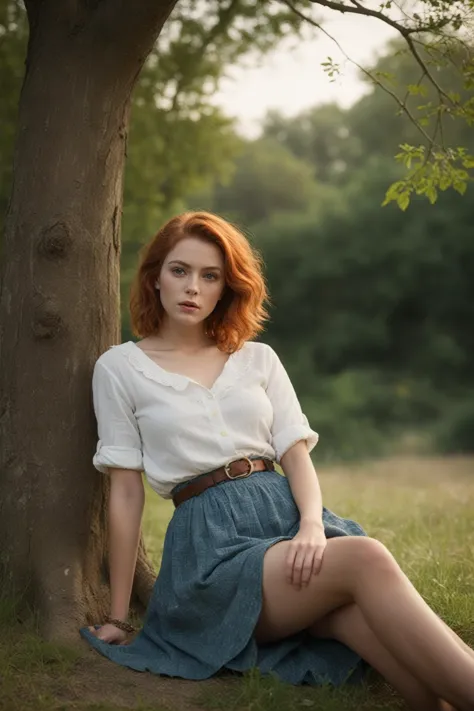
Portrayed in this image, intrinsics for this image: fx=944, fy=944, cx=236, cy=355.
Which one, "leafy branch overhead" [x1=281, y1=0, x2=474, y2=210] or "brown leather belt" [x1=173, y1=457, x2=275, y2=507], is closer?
"brown leather belt" [x1=173, y1=457, x2=275, y2=507]

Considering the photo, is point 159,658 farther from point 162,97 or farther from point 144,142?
point 162,97

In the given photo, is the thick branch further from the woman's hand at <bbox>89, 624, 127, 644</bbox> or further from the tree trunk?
the woman's hand at <bbox>89, 624, 127, 644</bbox>

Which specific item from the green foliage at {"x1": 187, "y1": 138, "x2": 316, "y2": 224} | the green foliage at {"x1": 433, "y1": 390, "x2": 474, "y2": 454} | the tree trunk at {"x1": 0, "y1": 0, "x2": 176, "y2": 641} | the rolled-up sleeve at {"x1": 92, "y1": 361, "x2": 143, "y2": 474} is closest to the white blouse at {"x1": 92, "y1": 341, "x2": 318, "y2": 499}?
the rolled-up sleeve at {"x1": 92, "y1": 361, "x2": 143, "y2": 474}

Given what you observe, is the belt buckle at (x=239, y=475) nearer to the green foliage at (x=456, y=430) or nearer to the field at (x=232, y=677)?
the field at (x=232, y=677)

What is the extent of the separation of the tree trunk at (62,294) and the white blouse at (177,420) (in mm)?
231

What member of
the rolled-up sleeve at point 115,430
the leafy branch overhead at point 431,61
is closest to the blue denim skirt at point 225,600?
the rolled-up sleeve at point 115,430

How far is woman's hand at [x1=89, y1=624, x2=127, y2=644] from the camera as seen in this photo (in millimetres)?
3260

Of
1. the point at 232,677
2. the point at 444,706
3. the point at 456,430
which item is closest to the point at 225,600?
the point at 232,677

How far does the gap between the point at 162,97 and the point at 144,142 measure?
0.89 m

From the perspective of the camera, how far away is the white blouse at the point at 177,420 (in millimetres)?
3246

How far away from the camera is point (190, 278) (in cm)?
342

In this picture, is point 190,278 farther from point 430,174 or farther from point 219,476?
point 430,174

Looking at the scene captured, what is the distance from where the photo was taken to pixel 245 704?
113 inches

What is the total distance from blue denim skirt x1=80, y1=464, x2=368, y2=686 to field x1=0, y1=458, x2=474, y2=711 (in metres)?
0.06
